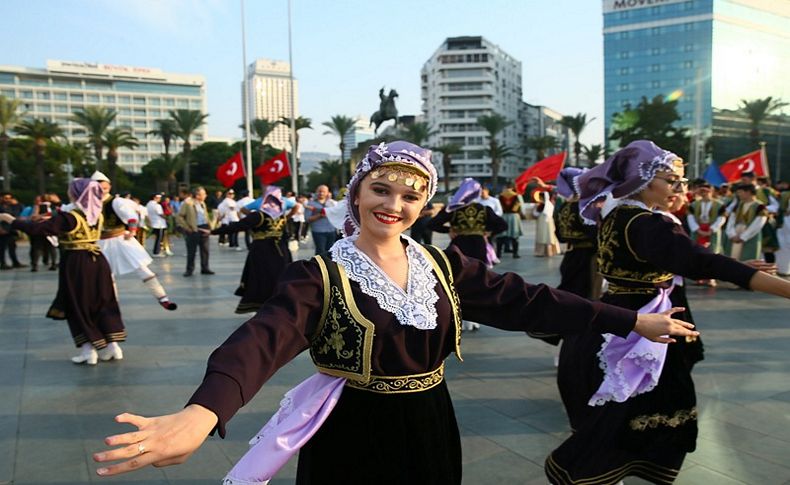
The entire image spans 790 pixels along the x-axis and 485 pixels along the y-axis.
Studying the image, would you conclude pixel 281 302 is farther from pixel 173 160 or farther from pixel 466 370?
pixel 173 160

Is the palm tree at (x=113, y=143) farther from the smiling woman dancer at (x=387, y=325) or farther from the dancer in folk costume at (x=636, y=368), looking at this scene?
the smiling woman dancer at (x=387, y=325)

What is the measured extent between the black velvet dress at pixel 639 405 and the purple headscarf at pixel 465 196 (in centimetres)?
456

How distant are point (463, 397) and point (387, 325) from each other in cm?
330

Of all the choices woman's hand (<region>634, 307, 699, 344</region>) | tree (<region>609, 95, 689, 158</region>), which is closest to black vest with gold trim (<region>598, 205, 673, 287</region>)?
woman's hand (<region>634, 307, 699, 344</region>)

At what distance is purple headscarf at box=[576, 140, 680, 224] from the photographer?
3.56 metres

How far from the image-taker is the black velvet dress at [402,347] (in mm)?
2125

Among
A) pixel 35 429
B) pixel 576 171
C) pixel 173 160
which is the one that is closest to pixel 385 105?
pixel 173 160

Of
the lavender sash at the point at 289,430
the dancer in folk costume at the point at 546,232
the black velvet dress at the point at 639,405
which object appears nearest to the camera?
the lavender sash at the point at 289,430

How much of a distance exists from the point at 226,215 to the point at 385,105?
28.1 metres

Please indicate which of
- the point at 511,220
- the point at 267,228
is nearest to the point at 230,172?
the point at 511,220

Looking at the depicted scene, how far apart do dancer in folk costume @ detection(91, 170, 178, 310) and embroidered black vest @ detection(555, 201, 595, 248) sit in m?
4.64

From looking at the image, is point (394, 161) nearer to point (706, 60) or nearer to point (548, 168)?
point (548, 168)

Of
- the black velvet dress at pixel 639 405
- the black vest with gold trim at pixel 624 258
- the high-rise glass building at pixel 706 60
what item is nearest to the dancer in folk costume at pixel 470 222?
the black vest with gold trim at pixel 624 258

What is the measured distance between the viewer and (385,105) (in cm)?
4341
